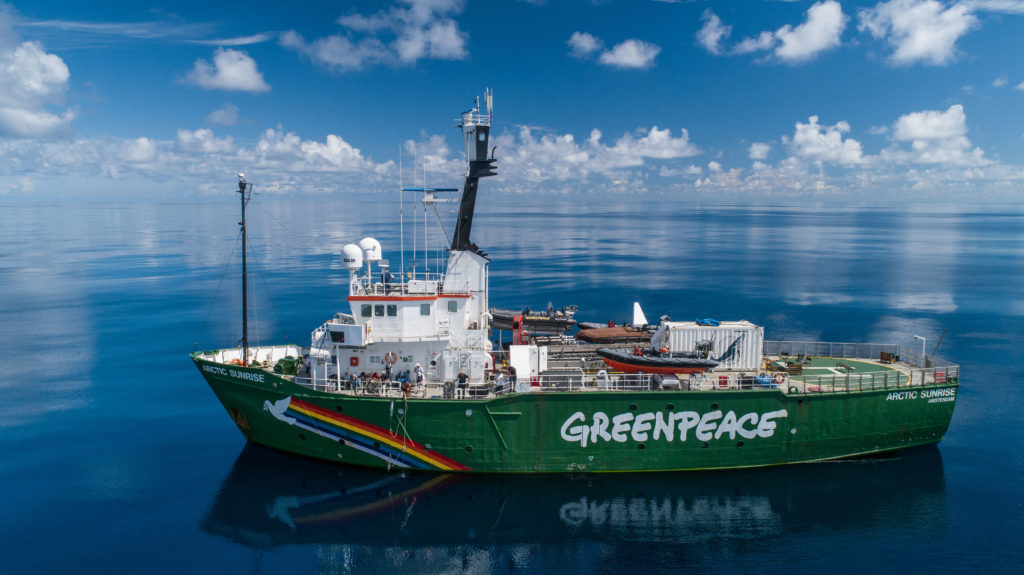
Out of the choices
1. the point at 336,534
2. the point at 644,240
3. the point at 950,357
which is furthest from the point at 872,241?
the point at 336,534

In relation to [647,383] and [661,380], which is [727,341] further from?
[647,383]

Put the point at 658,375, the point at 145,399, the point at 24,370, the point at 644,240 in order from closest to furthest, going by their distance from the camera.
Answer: the point at 658,375
the point at 145,399
the point at 24,370
the point at 644,240

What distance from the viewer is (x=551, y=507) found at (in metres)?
21.2

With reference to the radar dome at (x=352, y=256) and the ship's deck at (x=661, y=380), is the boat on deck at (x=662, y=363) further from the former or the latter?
the radar dome at (x=352, y=256)

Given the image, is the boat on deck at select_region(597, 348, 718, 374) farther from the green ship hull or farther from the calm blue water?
the calm blue water

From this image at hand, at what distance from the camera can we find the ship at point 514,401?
72.6 ft

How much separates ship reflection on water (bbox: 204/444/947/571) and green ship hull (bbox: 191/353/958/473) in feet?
2.35

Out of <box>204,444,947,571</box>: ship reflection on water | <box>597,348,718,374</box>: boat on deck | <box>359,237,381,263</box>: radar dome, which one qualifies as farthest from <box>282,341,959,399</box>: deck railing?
<box>359,237,381,263</box>: radar dome

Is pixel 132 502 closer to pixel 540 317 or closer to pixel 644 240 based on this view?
pixel 540 317

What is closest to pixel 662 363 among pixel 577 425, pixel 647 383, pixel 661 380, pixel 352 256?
pixel 661 380

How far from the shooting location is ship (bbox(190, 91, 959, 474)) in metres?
22.1

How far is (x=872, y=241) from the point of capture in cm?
14238

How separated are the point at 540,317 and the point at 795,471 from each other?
1818 cm

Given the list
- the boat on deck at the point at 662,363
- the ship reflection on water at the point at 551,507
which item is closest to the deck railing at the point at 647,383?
the boat on deck at the point at 662,363
